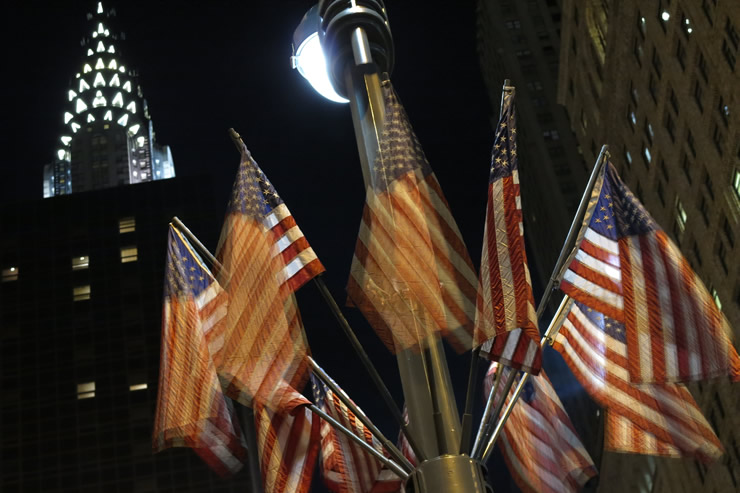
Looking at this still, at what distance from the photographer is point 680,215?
5991 cm

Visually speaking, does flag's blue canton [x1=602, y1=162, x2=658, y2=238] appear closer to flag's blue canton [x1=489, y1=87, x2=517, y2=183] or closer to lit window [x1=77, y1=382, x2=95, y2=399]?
flag's blue canton [x1=489, y1=87, x2=517, y2=183]

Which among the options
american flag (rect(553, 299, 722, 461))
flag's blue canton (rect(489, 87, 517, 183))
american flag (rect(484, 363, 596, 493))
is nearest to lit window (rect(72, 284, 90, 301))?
american flag (rect(484, 363, 596, 493))

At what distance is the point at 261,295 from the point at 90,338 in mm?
91226

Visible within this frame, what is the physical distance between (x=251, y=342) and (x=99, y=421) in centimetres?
8586

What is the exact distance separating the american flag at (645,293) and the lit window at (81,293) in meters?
Result: 94.9

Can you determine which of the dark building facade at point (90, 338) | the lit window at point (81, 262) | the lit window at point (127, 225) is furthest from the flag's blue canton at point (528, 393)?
the lit window at point (127, 225)

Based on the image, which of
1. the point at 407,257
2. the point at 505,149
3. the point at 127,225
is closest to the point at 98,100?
the point at 127,225

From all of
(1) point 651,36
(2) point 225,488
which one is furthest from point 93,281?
(1) point 651,36

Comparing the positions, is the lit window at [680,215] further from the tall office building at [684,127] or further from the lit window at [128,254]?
the lit window at [128,254]

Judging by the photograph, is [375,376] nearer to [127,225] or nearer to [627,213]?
[627,213]

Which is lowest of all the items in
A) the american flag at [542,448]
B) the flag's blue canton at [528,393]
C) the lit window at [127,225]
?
the american flag at [542,448]

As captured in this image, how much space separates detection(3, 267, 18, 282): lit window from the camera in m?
108

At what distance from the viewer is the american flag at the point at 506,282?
13.0 metres

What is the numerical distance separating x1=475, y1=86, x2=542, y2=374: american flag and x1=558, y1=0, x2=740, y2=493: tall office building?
3663 cm
